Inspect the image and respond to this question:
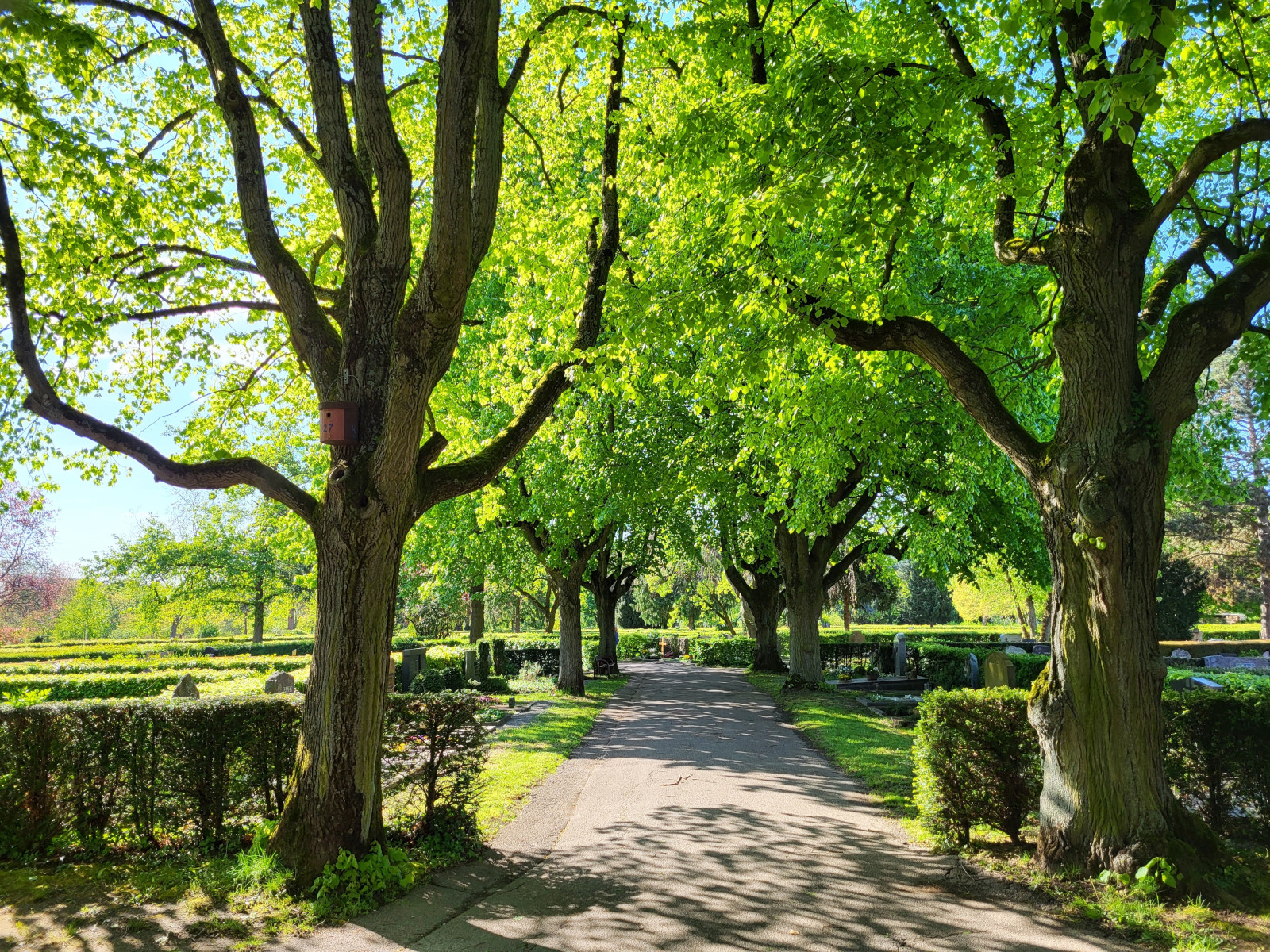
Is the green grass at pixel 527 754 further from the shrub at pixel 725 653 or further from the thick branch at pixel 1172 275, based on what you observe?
the shrub at pixel 725 653

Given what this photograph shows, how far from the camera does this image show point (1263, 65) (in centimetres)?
832

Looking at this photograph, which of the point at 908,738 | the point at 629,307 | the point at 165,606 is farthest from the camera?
the point at 165,606

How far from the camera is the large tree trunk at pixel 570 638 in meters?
21.5

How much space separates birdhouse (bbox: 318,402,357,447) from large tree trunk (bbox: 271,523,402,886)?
593 millimetres

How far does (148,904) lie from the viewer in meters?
5.73

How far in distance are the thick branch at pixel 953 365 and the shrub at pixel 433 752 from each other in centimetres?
526

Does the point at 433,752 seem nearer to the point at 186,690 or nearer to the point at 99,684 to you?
the point at 186,690

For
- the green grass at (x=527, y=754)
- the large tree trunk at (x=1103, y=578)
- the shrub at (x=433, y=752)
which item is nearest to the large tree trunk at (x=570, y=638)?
the green grass at (x=527, y=754)

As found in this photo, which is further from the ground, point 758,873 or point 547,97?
point 547,97

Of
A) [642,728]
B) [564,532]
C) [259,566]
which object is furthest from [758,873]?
[259,566]

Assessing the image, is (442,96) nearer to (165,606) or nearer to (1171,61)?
(1171,61)

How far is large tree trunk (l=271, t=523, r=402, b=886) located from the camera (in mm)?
5910

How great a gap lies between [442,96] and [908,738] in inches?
471

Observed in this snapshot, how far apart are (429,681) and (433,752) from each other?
39.9ft
